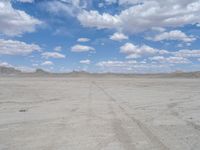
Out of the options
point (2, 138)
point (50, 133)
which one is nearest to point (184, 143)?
point (50, 133)

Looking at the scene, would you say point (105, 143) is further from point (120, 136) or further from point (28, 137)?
point (28, 137)

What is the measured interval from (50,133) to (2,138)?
1.44 meters

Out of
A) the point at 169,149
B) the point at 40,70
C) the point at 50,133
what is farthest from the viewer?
the point at 40,70

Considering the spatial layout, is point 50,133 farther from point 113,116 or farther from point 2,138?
point 113,116

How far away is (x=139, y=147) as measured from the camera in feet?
22.3

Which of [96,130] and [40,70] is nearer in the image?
[96,130]

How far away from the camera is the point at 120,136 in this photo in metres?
7.91

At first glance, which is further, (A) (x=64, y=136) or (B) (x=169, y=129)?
(B) (x=169, y=129)

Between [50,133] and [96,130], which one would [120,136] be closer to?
[96,130]

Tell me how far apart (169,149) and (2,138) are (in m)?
4.84

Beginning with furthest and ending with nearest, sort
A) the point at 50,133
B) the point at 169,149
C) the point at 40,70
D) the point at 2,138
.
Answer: the point at 40,70 < the point at 50,133 < the point at 2,138 < the point at 169,149

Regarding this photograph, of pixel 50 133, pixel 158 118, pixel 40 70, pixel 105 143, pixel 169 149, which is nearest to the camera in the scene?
pixel 169 149

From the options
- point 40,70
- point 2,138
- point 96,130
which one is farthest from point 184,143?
point 40,70

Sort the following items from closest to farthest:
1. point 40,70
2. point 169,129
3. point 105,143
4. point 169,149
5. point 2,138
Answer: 1. point 169,149
2. point 105,143
3. point 2,138
4. point 169,129
5. point 40,70
